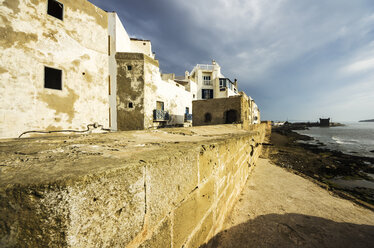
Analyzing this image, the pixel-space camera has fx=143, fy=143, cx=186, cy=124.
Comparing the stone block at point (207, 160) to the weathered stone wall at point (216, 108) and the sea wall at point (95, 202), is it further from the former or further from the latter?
the weathered stone wall at point (216, 108)

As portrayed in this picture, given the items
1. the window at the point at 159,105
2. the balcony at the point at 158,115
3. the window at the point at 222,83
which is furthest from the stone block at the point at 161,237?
the window at the point at 222,83

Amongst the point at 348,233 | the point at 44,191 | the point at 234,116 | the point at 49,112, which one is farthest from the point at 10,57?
the point at 234,116

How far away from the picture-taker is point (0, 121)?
5.71 m

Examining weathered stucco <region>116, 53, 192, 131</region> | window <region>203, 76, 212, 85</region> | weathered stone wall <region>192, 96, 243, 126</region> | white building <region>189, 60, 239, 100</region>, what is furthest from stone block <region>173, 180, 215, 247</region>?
window <region>203, 76, 212, 85</region>

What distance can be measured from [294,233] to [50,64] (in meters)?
10.7

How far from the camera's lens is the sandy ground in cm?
252

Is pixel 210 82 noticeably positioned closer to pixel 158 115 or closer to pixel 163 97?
pixel 163 97

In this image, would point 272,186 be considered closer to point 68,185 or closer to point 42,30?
point 68,185

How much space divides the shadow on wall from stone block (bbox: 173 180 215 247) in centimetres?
71

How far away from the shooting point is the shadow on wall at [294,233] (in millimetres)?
2418

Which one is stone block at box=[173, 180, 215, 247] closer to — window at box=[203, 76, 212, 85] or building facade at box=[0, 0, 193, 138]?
building facade at box=[0, 0, 193, 138]

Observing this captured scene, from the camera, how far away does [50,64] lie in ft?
22.4

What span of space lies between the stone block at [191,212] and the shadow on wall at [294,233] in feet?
2.35

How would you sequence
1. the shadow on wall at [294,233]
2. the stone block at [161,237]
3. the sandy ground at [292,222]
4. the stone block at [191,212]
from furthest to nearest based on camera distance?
the sandy ground at [292,222]
the shadow on wall at [294,233]
the stone block at [191,212]
the stone block at [161,237]
